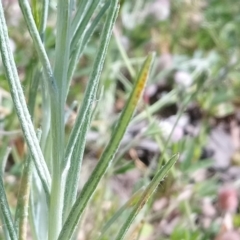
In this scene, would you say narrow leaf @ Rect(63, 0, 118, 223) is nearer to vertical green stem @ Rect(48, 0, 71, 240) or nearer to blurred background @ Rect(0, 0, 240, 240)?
vertical green stem @ Rect(48, 0, 71, 240)

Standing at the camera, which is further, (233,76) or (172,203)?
(233,76)

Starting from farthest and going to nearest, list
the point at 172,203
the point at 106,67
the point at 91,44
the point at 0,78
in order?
the point at 91,44, the point at 106,67, the point at 172,203, the point at 0,78

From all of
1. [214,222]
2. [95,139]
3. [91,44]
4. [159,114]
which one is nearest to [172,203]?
[214,222]

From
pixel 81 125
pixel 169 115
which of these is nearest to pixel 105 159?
pixel 81 125

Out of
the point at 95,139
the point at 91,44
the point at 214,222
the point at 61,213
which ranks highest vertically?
the point at 61,213

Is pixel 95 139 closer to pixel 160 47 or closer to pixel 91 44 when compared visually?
pixel 91 44

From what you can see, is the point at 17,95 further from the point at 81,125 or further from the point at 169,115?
the point at 169,115

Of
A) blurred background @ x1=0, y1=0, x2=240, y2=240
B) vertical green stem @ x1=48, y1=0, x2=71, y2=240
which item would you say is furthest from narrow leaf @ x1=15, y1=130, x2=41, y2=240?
blurred background @ x1=0, y1=0, x2=240, y2=240
